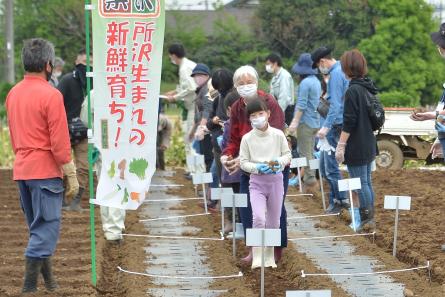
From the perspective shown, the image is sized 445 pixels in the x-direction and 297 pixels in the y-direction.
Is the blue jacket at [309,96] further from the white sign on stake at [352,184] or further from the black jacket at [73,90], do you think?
the white sign on stake at [352,184]

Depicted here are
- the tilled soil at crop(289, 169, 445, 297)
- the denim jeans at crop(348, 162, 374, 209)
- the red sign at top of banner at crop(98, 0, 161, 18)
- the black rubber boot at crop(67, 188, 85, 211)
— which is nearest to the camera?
the red sign at top of banner at crop(98, 0, 161, 18)

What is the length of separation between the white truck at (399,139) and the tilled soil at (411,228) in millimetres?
940

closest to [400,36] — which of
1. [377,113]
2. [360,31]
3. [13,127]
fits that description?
[360,31]

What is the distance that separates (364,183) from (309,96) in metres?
2.71

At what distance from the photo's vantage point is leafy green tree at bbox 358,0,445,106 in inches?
1622

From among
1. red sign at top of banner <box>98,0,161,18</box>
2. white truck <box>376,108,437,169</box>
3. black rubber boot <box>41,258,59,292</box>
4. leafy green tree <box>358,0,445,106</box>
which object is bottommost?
leafy green tree <box>358,0,445,106</box>

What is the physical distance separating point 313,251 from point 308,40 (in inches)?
1297

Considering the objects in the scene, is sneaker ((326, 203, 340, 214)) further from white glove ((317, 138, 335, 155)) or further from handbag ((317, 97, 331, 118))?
handbag ((317, 97, 331, 118))

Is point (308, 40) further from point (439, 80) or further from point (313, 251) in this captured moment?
point (313, 251)

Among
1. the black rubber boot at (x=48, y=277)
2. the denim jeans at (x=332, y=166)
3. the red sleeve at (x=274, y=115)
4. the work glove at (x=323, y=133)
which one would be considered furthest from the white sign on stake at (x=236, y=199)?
the denim jeans at (x=332, y=166)

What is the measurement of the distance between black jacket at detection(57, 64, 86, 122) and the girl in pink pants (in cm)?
343

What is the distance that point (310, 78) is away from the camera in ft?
40.3

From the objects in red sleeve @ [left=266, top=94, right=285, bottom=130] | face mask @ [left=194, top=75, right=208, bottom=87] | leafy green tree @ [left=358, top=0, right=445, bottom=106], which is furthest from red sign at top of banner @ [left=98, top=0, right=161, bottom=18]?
leafy green tree @ [left=358, top=0, right=445, bottom=106]

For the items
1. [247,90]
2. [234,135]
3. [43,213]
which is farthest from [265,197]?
[43,213]
